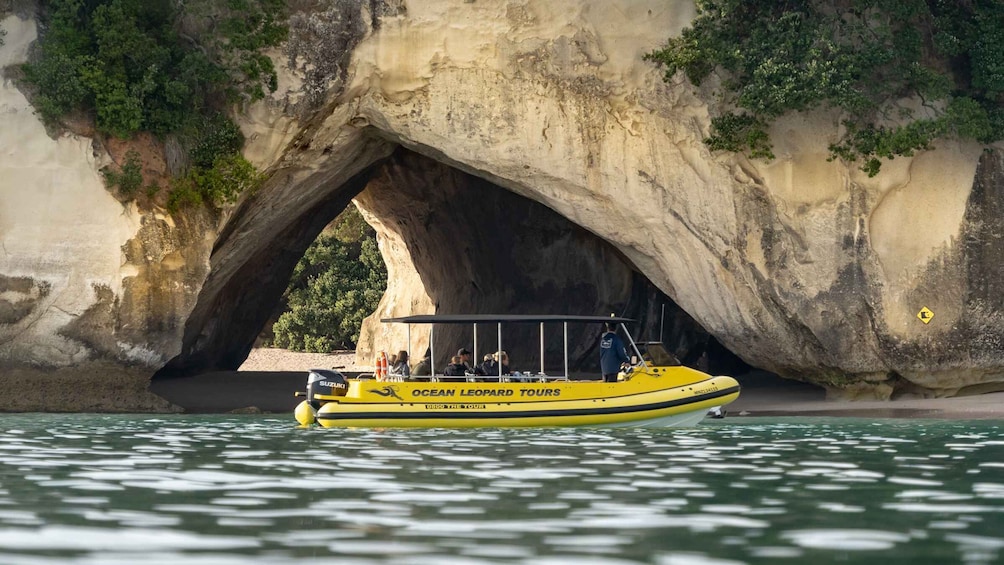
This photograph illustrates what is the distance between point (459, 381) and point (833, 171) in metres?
8.39

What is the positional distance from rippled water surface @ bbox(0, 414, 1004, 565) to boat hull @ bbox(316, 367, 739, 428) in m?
1.74

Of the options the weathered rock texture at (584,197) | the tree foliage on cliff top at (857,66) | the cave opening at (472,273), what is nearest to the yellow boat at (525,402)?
the weathered rock texture at (584,197)

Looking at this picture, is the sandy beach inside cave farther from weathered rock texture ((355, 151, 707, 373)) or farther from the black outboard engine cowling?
the black outboard engine cowling

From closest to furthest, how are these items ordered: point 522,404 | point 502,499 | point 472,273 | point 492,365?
point 502,499, point 522,404, point 492,365, point 472,273

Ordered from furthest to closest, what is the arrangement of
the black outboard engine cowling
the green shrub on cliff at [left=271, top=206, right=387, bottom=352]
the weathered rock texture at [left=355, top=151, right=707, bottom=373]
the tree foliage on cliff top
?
1. the green shrub on cliff at [left=271, top=206, right=387, bottom=352]
2. the weathered rock texture at [left=355, top=151, right=707, bottom=373]
3. the tree foliage on cliff top
4. the black outboard engine cowling

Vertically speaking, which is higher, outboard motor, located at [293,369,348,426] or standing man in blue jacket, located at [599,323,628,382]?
standing man in blue jacket, located at [599,323,628,382]

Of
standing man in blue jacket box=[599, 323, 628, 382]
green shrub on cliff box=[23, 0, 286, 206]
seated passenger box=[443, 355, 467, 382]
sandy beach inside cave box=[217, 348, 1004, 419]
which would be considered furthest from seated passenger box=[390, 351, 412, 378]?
green shrub on cliff box=[23, 0, 286, 206]

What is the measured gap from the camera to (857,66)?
838 inches

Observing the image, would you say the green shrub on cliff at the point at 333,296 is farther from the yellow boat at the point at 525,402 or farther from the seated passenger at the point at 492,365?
the yellow boat at the point at 525,402

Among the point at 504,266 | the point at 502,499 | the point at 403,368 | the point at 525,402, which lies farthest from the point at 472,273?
the point at 502,499

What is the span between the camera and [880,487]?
9.75m

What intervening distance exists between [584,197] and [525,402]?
726cm

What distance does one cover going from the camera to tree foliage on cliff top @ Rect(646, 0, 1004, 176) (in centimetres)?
2134

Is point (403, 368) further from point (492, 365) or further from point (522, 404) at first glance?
point (522, 404)
